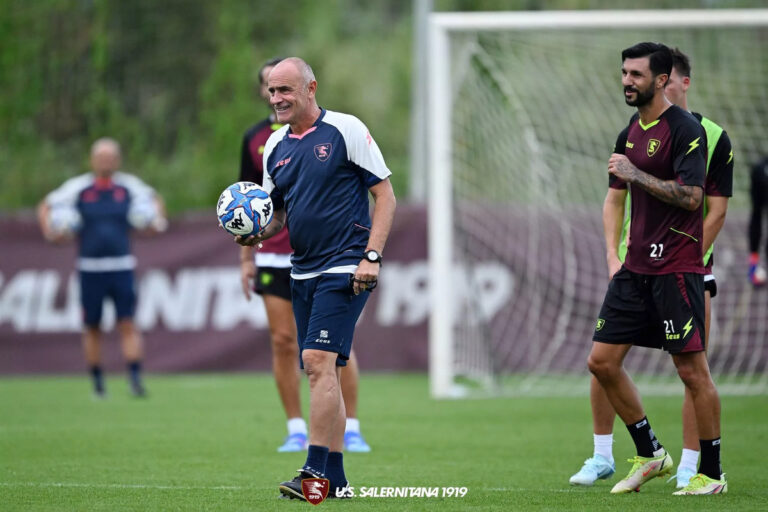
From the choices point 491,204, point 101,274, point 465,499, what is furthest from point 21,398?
point 465,499

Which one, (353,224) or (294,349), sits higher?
(353,224)

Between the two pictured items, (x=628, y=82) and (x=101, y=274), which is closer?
(x=628, y=82)

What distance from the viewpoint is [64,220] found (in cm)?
1334

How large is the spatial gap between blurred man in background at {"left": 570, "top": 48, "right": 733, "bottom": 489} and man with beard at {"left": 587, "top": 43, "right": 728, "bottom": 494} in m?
0.17

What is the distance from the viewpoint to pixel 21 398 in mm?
12945

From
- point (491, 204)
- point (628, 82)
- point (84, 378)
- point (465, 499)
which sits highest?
point (628, 82)

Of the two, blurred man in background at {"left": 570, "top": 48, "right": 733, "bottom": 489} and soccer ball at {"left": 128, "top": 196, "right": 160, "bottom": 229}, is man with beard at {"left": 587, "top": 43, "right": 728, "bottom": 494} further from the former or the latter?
soccer ball at {"left": 128, "top": 196, "right": 160, "bottom": 229}

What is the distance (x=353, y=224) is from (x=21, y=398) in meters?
7.69

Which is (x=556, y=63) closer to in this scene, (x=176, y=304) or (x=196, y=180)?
(x=176, y=304)

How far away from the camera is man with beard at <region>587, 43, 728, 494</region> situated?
6.42 meters

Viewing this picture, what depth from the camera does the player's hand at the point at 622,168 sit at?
6367mm

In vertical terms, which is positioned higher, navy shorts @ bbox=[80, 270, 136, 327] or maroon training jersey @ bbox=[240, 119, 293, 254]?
maroon training jersey @ bbox=[240, 119, 293, 254]

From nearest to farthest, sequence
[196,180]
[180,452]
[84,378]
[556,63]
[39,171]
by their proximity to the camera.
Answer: [180,452]
[556,63]
[84,378]
[39,171]
[196,180]

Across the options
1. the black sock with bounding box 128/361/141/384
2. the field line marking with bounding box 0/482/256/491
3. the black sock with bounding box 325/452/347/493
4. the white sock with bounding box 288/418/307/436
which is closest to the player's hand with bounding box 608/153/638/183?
the black sock with bounding box 325/452/347/493
